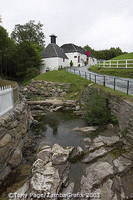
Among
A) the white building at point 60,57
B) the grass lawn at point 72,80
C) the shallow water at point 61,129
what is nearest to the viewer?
the shallow water at point 61,129

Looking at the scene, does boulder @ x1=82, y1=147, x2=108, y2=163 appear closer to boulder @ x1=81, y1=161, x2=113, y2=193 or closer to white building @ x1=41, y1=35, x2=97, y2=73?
boulder @ x1=81, y1=161, x2=113, y2=193

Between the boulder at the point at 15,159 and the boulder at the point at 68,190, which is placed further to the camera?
the boulder at the point at 15,159

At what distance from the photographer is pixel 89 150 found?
7.28 meters

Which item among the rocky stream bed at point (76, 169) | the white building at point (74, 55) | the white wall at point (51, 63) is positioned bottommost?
the rocky stream bed at point (76, 169)

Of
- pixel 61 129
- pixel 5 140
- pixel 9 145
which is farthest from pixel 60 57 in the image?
pixel 5 140

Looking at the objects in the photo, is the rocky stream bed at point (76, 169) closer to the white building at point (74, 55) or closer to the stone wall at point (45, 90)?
the stone wall at point (45, 90)

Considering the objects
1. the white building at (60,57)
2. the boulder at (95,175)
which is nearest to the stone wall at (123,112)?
the boulder at (95,175)

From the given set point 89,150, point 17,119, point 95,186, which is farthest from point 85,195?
Result: point 17,119

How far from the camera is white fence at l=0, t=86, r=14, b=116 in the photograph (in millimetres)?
6387

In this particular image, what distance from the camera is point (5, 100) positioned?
6.81 metres

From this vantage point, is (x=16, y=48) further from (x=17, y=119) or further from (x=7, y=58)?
(x=17, y=119)

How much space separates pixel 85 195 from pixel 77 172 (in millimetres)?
1211

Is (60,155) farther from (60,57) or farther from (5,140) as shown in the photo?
(60,57)

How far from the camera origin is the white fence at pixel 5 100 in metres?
6.39
